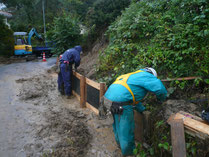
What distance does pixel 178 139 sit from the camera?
2637 mm

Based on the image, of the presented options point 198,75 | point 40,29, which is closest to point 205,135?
point 198,75

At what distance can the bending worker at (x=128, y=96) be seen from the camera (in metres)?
3.04

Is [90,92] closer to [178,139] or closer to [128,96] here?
[128,96]

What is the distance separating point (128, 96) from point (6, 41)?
17719 mm

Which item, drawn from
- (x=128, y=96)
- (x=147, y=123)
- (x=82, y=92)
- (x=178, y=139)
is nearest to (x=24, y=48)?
(x=82, y=92)

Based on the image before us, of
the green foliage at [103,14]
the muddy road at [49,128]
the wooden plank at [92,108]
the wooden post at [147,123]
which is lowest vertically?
the muddy road at [49,128]

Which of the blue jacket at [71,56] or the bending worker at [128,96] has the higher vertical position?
the blue jacket at [71,56]

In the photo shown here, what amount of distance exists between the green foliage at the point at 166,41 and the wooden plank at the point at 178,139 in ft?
4.40

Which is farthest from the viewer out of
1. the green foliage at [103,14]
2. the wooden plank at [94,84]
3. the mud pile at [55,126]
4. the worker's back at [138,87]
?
the green foliage at [103,14]

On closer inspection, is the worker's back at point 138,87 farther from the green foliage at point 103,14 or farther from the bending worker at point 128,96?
the green foliage at point 103,14

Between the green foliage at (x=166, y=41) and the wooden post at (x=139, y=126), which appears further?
the green foliage at (x=166, y=41)

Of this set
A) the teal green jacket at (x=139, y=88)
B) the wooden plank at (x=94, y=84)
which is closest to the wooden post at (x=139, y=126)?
the teal green jacket at (x=139, y=88)

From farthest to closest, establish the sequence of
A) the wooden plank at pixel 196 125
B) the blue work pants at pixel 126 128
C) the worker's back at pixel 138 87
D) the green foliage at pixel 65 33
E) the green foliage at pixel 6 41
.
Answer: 1. the green foliage at pixel 6 41
2. the green foliage at pixel 65 33
3. the blue work pants at pixel 126 128
4. the worker's back at pixel 138 87
5. the wooden plank at pixel 196 125

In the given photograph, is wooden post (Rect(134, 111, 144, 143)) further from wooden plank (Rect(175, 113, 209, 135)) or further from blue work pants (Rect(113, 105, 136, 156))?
wooden plank (Rect(175, 113, 209, 135))
